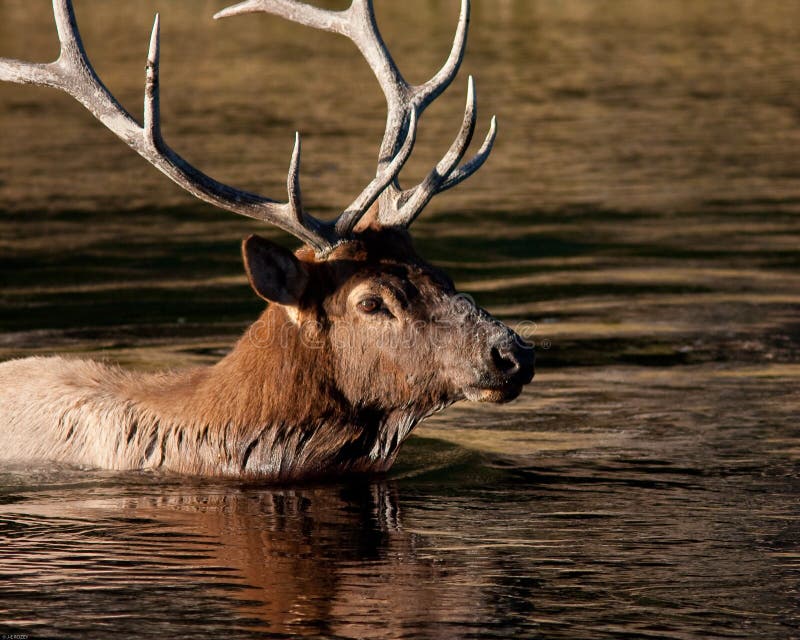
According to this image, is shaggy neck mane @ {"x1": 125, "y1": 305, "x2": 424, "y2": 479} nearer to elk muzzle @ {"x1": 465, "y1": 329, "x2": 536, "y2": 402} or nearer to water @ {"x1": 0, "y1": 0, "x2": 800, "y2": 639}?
water @ {"x1": 0, "y1": 0, "x2": 800, "y2": 639}

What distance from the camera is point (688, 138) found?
22078 millimetres

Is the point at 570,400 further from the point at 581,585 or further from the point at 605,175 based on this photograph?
the point at 605,175

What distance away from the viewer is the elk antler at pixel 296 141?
7957 millimetres

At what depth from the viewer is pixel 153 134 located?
26.0ft

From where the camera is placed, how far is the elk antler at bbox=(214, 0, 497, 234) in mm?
8250

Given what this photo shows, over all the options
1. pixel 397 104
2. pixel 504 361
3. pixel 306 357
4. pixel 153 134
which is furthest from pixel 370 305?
pixel 397 104

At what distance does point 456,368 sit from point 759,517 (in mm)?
1427

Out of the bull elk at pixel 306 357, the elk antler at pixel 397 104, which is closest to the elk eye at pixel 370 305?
the bull elk at pixel 306 357

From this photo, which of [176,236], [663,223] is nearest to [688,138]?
[663,223]

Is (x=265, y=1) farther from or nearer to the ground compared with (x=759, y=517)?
farther from the ground

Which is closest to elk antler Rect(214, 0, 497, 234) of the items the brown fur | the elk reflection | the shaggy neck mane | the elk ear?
the brown fur

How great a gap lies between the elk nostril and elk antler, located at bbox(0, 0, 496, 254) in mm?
810

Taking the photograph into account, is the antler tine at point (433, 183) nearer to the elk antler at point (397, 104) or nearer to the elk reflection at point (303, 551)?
the elk antler at point (397, 104)

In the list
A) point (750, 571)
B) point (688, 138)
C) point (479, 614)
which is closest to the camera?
point (479, 614)
